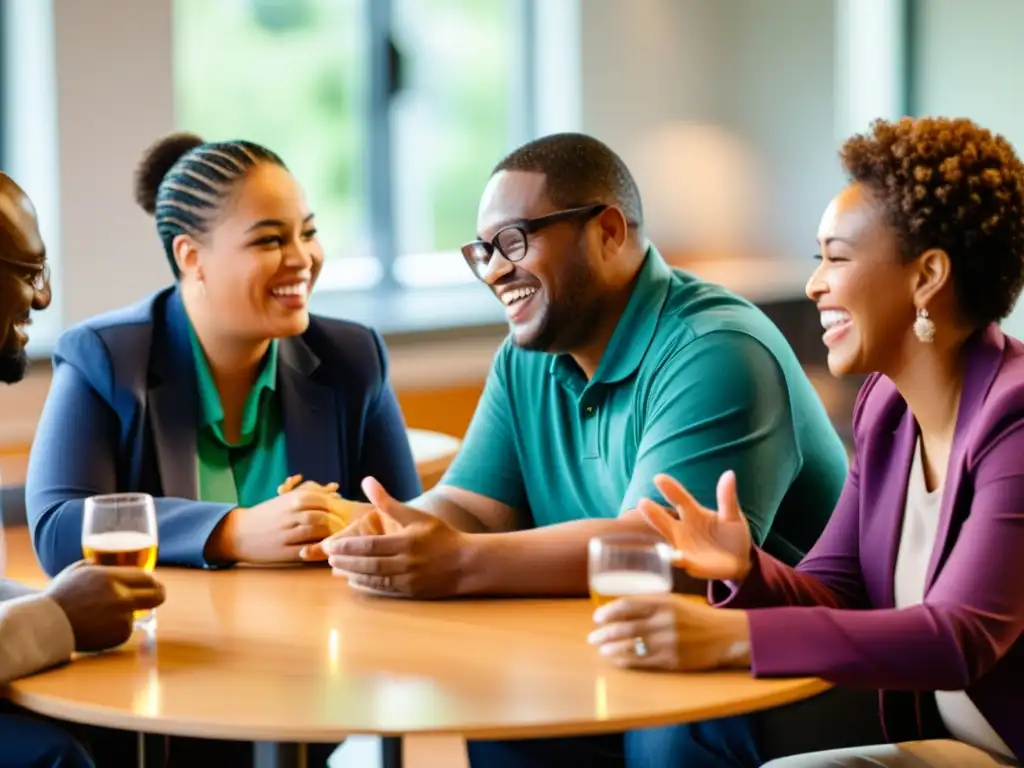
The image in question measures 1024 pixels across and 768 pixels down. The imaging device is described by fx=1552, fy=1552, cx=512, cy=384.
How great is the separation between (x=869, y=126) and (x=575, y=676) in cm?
84

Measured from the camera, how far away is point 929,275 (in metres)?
1.95

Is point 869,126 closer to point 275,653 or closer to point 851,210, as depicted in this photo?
point 851,210

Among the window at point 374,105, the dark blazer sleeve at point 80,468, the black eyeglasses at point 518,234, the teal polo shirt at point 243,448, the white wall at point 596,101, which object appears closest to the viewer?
the dark blazer sleeve at point 80,468

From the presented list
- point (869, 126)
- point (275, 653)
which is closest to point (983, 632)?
point (869, 126)

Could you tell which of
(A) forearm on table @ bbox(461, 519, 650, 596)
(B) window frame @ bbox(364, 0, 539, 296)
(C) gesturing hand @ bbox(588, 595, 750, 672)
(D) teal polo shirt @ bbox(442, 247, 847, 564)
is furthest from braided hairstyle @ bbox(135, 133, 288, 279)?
(B) window frame @ bbox(364, 0, 539, 296)

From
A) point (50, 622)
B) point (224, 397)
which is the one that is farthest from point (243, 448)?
point (50, 622)

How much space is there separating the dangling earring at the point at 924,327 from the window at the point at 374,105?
355cm

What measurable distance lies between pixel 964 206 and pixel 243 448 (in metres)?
1.27

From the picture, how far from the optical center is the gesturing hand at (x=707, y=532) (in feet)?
6.23

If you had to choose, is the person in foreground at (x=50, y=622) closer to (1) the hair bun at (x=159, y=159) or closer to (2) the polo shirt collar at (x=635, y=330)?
(2) the polo shirt collar at (x=635, y=330)

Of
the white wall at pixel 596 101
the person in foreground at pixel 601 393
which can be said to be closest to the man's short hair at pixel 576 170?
the person in foreground at pixel 601 393

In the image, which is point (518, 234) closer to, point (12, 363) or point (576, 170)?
point (576, 170)

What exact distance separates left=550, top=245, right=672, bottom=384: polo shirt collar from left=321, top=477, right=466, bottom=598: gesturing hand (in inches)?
17.7

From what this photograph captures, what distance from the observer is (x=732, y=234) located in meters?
7.21
